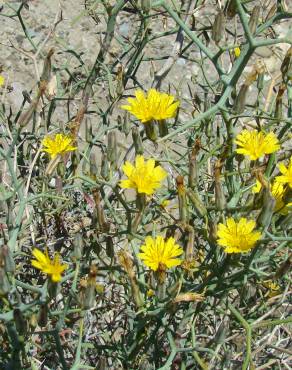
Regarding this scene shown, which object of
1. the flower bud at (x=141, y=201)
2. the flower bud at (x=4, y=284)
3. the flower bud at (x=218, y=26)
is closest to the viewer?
the flower bud at (x=4, y=284)

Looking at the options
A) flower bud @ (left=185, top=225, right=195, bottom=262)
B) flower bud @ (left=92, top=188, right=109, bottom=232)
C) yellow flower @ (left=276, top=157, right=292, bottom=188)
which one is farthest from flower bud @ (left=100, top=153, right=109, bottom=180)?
yellow flower @ (left=276, top=157, right=292, bottom=188)

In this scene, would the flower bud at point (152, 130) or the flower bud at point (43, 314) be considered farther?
the flower bud at point (152, 130)

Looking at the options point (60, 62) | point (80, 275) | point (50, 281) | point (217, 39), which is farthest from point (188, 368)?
point (60, 62)

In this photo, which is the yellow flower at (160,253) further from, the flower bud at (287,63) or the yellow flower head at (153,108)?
the flower bud at (287,63)

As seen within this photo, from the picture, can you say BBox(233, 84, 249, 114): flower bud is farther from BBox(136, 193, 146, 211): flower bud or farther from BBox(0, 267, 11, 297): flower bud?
BBox(0, 267, 11, 297): flower bud

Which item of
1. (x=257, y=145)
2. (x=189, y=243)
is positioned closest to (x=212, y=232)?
(x=189, y=243)

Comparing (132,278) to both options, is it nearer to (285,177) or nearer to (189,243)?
(189,243)

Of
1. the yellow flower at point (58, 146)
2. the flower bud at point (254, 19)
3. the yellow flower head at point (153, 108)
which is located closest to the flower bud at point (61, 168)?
the yellow flower at point (58, 146)
